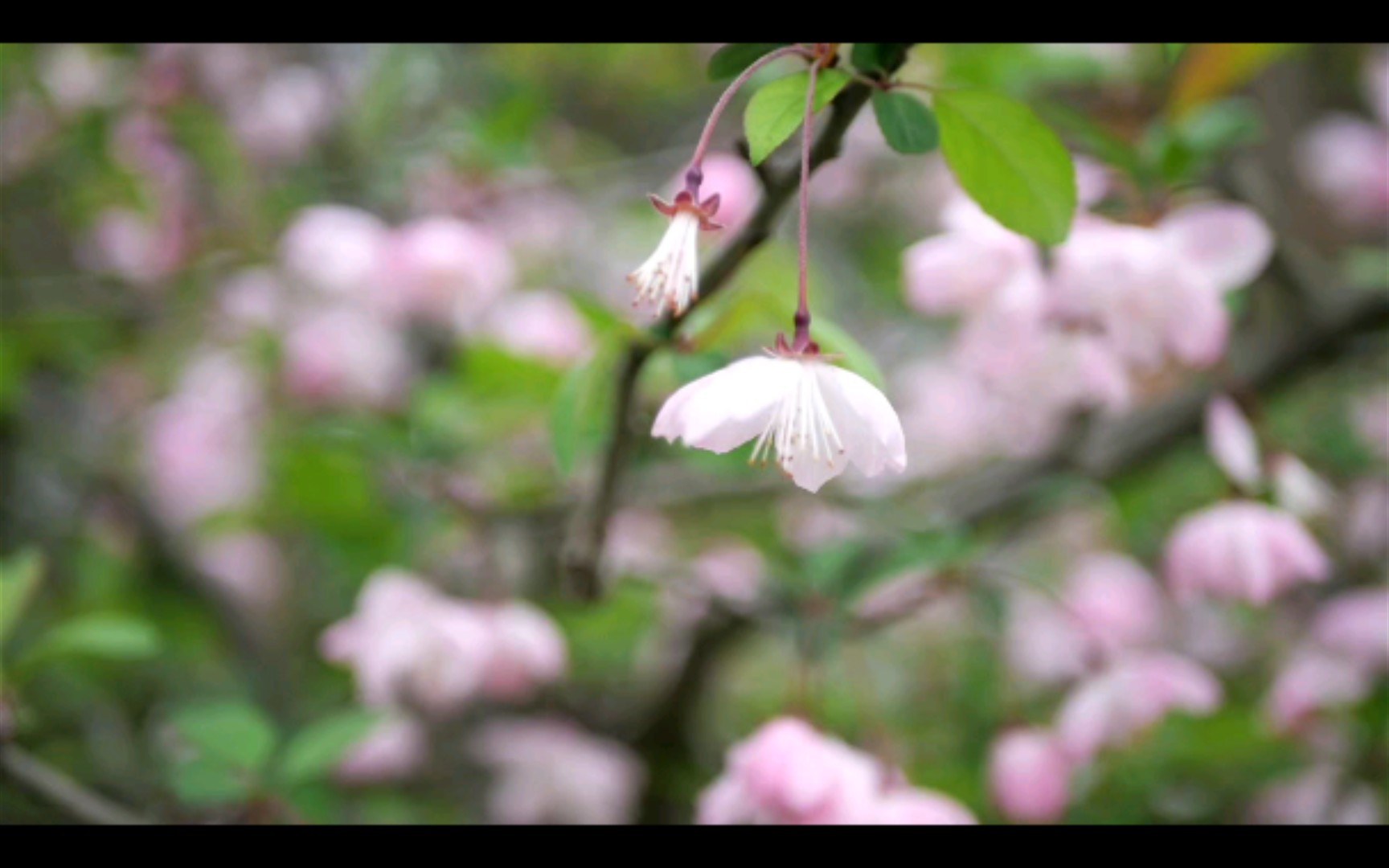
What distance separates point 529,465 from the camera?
60.2 inches

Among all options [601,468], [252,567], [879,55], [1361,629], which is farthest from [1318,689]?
[252,567]

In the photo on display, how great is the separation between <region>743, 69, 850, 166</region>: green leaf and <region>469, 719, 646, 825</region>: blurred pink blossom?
1088 mm

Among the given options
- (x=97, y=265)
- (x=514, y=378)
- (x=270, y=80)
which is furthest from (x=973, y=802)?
(x=97, y=265)

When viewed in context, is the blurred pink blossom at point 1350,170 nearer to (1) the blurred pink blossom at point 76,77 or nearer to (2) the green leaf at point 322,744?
(2) the green leaf at point 322,744

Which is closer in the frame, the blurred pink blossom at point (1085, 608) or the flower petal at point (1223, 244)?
the flower petal at point (1223, 244)

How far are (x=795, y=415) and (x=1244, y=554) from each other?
56 centimetres

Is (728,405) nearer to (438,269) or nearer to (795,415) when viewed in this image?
(795,415)

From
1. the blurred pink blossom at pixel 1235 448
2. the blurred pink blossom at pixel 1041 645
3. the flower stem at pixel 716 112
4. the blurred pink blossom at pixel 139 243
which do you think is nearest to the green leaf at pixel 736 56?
the flower stem at pixel 716 112

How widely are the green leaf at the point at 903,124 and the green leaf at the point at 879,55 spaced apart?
1cm

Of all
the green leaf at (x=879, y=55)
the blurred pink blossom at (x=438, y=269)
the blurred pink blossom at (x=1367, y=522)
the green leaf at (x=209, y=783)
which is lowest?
the green leaf at (x=209, y=783)

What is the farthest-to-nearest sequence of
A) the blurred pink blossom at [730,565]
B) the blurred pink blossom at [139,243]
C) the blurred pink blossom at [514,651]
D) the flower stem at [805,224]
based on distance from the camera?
the blurred pink blossom at [139,243] < the blurred pink blossom at [730,565] < the blurred pink blossom at [514,651] < the flower stem at [805,224]

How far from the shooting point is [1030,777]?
1.02 m

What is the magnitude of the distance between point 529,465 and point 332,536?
13.2 inches

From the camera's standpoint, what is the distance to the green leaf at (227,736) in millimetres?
973
